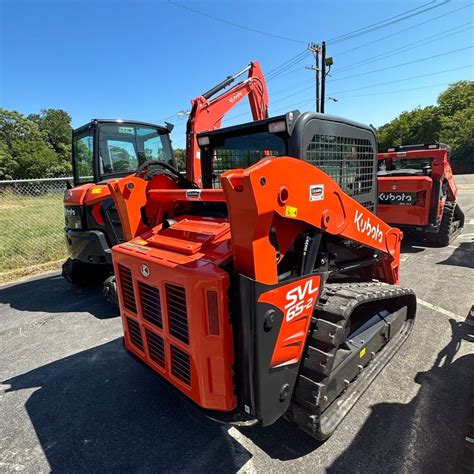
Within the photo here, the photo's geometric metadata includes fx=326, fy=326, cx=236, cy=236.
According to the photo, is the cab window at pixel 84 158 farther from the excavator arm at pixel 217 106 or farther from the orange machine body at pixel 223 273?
the orange machine body at pixel 223 273

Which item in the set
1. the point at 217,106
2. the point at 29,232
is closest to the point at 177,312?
the point at 217,106

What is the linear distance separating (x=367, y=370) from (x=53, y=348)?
3.27 m

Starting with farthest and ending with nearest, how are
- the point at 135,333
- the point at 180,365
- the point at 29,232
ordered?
1. the point at 29,232
2. the point at 135,333
3. the point at 180,365

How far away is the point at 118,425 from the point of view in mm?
2443

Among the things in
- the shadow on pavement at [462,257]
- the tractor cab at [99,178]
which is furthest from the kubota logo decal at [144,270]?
the shadow on pavement at [462,257]

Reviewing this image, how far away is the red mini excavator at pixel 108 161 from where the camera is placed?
458cm

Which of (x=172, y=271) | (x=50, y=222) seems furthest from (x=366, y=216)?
(x=50, y=222)

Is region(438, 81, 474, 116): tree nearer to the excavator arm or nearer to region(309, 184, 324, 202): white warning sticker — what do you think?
the excavator arm

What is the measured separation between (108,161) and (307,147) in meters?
3.86

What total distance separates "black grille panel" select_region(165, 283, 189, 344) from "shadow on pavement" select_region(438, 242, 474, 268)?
563 centimetres

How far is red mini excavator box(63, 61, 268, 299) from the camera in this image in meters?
4.58

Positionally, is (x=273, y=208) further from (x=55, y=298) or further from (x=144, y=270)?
(x=55, y=298)

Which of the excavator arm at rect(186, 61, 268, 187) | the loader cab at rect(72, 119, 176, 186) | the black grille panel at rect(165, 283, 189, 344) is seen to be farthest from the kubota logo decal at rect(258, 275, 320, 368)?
the loader cab at rect(72, 119, 176, 186)

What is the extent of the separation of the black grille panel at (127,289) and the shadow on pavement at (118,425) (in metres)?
0.51
